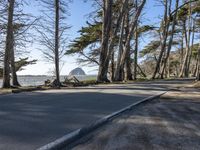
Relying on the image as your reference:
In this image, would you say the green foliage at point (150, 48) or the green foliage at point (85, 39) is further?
the green foliage at point (150, 48)

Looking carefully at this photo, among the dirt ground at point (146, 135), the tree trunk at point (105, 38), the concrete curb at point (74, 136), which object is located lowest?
the dirt ground at point (146, 135)

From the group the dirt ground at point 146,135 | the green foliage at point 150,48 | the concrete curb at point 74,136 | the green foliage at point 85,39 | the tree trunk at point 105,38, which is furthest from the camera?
the green foliage at point 150,48

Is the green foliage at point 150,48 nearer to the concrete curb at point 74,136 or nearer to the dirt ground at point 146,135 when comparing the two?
the dirt ground at point 146,135

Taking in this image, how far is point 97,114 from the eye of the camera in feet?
30.8

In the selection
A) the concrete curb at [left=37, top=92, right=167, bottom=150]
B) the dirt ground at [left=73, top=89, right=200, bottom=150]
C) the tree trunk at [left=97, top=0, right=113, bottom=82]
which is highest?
the tree trunk at [left=97, top=0, right=113, bottom=82]

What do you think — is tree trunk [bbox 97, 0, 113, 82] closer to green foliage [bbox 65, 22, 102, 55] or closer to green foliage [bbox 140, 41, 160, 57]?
green foliage [bbox 65, 22, 102, 55]

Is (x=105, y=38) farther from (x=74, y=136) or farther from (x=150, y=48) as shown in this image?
(x=150, y=48)

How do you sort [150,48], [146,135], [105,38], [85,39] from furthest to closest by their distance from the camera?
[150,48] < [85,39] < [105,38] < [146,135]

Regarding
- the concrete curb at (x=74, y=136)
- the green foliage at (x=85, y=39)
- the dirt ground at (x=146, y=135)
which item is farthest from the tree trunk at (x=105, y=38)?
the concrete curb at (x=74, y=136)

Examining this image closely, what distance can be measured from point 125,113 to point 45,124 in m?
3.52

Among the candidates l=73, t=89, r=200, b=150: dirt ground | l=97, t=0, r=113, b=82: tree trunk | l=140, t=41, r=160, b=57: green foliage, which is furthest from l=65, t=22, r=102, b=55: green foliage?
l=73, t=89, r=200, b=150: dirt ground

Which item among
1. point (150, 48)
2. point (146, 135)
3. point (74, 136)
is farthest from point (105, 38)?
point (150, 48)

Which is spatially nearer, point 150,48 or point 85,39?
point 85,39

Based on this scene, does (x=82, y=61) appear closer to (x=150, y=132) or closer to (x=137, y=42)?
(x=137, y=42)
